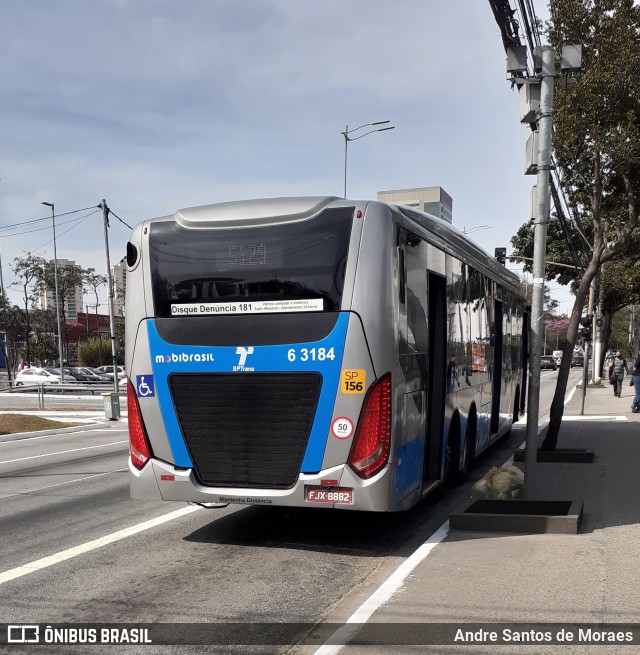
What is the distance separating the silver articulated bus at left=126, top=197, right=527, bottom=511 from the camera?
22.1 feet

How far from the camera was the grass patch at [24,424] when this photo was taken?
71.2 feet

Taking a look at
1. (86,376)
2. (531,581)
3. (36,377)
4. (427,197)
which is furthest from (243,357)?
(427,197)

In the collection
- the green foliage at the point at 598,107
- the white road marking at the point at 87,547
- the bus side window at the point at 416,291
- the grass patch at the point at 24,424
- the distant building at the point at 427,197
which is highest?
the distant building at the point at 427,197

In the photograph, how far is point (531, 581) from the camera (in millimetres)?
5906

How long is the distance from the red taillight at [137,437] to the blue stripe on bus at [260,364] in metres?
0.30

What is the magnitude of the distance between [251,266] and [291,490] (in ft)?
6.66

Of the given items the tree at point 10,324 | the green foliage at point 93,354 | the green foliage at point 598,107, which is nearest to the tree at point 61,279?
the tree at point 10,324

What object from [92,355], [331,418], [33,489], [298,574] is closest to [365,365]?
[331,418]

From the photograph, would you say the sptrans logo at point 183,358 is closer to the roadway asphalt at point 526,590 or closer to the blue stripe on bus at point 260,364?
the blue stripe on bus at point 260,364

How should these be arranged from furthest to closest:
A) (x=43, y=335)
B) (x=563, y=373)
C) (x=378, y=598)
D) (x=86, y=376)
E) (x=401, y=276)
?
(x=43, y=335), (x=86, y=376), (x=563, y=373), (x=401, y=276), (x=378, y=598)

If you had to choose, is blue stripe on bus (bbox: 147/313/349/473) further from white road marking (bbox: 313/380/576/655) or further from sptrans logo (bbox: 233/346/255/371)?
white road marking (bbox: 313/380/576/655)

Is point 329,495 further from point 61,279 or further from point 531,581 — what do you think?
point 61,279

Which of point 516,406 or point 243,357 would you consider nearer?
point 243,357

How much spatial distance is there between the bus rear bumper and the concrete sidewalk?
0.71 meters
